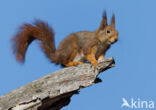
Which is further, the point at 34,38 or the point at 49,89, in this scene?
the point at 34,38

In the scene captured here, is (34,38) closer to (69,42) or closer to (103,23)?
(69,42)

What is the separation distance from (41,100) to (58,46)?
→ 1457mm

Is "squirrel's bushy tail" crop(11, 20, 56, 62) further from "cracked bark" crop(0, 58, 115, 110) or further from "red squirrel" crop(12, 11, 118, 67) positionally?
"cracked bark" crop(0, 58, 115, 110)

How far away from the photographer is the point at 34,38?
4312mm

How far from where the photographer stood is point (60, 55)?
4.26 m

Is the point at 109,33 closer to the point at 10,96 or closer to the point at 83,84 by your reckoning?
the point at 83,84

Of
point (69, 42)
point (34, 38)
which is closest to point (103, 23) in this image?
point (69, 42)

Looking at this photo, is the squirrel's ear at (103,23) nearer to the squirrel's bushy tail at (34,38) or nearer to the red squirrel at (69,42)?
the red squirrel at (69,42)

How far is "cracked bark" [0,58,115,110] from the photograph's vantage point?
10.4ft

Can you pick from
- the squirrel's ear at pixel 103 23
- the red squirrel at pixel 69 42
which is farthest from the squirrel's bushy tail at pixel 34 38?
the squirrel's ear at pixel 103 23

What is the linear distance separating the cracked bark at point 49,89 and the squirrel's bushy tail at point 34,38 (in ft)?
2.74

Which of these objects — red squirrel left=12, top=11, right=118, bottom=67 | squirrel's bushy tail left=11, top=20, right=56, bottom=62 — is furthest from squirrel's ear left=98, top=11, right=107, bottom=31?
squirrel's bushy tail left=11, top=20, right=56, bottom=62

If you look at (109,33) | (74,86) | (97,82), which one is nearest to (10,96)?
(74,86)

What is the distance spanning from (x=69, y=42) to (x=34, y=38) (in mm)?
541
